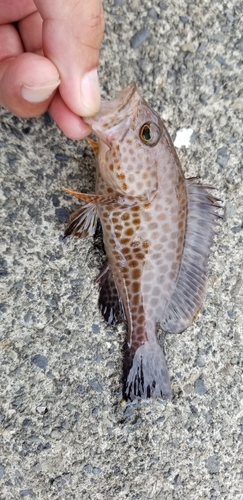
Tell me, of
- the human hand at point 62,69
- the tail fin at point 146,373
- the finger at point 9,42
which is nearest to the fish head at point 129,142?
the human hand at point 62,69

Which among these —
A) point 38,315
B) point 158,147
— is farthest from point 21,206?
point 158,147

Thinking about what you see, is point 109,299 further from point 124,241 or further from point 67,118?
point 67,118

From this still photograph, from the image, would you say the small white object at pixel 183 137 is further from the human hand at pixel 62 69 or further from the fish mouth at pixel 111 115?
the human hand at pixel 62 69

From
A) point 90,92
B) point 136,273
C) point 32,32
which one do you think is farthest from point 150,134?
point 32,32

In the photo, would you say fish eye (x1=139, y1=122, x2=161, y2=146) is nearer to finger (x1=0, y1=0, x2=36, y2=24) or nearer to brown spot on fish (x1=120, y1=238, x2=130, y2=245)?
brown spot on fish (x1=120, y1=238, x2=130, y2=245)

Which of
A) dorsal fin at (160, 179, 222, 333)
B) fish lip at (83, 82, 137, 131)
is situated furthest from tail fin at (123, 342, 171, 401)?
fish lip at (83, 82, 137, 131)

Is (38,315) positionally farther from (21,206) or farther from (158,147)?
(158,147)
